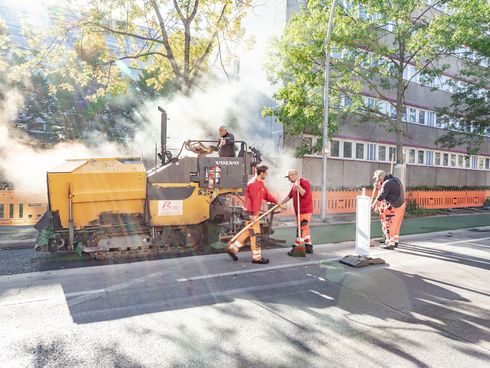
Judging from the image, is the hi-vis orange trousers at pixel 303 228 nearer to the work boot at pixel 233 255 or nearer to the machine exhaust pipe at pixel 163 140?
the work boot at pixel 233 255

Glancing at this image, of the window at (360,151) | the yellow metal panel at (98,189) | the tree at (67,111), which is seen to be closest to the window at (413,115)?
the window at (360,151)

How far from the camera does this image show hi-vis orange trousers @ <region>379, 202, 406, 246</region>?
7.87 metres

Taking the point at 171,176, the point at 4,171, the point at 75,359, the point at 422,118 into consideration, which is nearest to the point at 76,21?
the point at 4,171

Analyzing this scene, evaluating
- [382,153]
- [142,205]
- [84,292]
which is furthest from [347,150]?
[84,292]

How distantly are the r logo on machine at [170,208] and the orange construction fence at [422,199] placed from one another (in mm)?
6587

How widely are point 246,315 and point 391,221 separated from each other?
Result: 496cm

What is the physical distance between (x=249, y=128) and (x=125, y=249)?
11.5 metres

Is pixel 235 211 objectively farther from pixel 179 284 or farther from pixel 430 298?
pixel 430 298

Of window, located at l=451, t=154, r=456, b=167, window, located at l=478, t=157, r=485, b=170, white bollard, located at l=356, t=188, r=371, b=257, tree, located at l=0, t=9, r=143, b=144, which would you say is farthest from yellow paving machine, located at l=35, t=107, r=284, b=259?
window, located at l=478, t=157, r=485, b=170

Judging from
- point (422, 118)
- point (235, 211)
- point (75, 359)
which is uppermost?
point (422, 118)

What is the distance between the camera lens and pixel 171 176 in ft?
21.6

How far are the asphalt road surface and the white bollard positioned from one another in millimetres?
405

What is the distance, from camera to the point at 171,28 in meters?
13.9

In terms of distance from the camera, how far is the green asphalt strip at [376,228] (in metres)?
9.24
